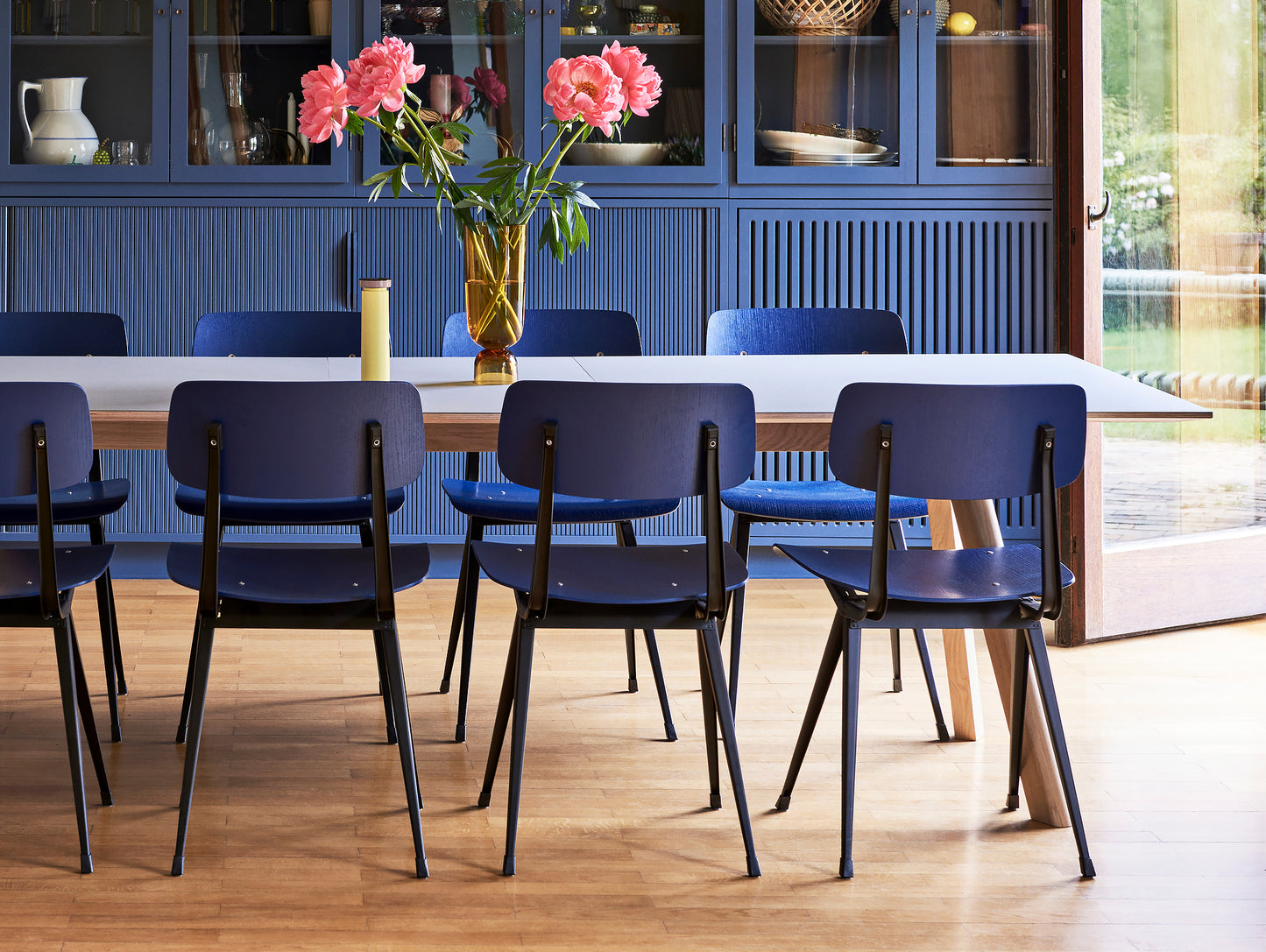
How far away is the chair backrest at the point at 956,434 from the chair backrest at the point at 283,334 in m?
1.47

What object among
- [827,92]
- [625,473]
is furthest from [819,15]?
[625,473]

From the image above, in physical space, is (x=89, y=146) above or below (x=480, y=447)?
above

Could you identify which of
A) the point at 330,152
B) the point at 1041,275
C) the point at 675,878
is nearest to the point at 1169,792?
the point at 675,878

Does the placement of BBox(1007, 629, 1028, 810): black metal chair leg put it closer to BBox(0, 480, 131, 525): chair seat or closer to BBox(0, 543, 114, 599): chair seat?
BBox(0, 543, 114, 599): chair seat

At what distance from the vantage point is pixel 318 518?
2631 mm

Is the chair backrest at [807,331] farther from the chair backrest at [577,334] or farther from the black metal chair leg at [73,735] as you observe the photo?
the black metal chair leg at [73,735]

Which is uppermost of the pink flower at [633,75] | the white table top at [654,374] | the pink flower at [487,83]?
the pink flower at [487,83]

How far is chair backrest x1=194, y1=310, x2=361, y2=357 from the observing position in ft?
9.73

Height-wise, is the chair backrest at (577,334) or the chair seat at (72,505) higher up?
the chair backrest at (577,334)

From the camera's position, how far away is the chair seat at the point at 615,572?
1.97 meters

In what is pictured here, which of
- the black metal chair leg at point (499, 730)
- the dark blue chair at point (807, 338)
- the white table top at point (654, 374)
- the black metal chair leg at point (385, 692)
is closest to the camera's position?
the white table top at point (654, 374)

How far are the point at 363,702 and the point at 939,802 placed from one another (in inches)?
48.0

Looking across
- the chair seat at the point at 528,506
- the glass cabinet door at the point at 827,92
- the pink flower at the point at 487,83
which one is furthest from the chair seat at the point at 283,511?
the glass cabinet door at the point at 827,92

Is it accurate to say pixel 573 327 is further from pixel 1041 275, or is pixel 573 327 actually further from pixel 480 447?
pixel 1041 275
